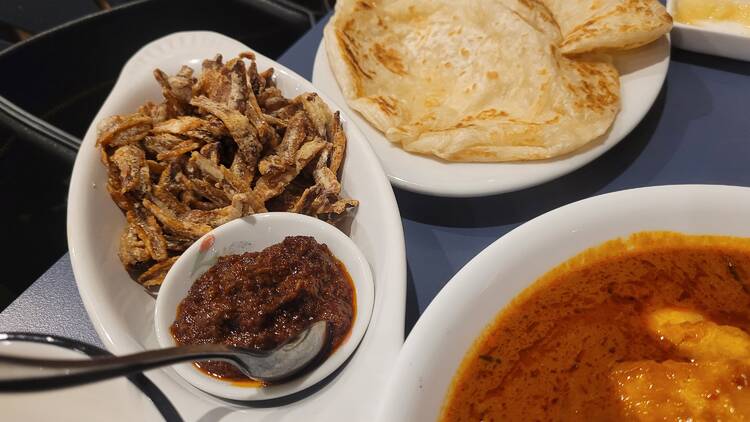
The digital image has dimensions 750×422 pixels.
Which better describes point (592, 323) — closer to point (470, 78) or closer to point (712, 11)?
point (470, 78)

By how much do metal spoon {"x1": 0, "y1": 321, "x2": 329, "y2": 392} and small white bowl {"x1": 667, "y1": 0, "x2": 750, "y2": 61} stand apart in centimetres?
193

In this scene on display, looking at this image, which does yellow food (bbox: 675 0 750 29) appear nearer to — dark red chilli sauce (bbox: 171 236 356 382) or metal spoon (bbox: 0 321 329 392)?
dark red chilli sauce (bbox: 171 236 356 382)

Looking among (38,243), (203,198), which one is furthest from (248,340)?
(38,243)

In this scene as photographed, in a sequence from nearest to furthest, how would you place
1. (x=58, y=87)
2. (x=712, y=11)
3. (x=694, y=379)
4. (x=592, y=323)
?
(x=694, y=379) → (x=592, y=323) → (x=712, y=11) → (x=58, y=87)

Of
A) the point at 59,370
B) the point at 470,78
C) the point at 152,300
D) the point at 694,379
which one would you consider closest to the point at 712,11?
the point at 470,78

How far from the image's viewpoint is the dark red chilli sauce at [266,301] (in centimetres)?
145

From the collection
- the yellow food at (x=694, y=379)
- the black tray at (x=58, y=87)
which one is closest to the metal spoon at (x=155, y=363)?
the yellow food at (x=694, y=379)

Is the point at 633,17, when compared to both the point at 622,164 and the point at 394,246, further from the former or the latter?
the point at 394,246

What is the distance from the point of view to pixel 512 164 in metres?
1.84

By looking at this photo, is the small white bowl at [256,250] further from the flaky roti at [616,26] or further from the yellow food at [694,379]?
the flaky roti at [616,26]

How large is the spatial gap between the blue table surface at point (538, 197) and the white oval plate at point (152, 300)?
0.94 ft

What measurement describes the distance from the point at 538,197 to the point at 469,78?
0.55m

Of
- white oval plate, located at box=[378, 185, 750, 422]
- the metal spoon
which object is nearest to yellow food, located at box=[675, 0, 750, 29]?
white oval plate, located at box=[378, 185, 750, 422]

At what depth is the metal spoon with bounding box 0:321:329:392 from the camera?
74cm
